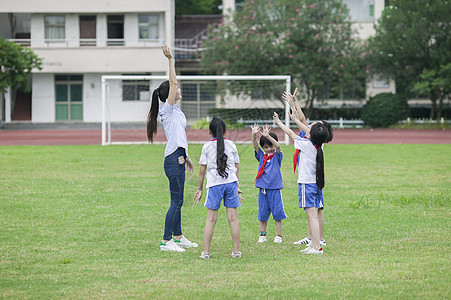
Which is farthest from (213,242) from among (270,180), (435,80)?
(435,80)

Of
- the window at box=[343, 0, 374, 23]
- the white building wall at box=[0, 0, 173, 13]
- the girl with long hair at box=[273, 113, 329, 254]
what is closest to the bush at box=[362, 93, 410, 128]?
the window at box=[343, 0, 374, 23]

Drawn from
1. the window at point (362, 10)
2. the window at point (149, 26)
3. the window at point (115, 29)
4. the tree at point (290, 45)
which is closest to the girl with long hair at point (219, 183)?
the tree at point (290, 45)

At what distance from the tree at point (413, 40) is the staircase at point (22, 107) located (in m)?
22.6

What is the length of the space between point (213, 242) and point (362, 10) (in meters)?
36.4

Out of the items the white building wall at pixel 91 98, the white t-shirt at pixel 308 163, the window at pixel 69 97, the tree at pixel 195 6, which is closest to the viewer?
the white t-shirt at pixel 308 163

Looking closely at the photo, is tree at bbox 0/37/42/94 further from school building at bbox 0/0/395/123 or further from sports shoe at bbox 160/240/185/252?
sports shoe at bbox 160/240/185/252

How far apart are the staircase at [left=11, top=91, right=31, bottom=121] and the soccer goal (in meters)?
6.92

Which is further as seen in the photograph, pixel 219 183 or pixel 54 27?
pixel 54 27

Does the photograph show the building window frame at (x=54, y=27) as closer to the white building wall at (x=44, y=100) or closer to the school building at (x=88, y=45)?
the school building at (x=88, y=45)

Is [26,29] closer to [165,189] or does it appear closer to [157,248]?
[165,189]

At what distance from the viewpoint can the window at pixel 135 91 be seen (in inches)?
1436

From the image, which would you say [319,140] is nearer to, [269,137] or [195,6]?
[269,137]

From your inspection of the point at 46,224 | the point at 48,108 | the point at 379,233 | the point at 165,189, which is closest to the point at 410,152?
the point at 165,189

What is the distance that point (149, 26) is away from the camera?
137 ft
